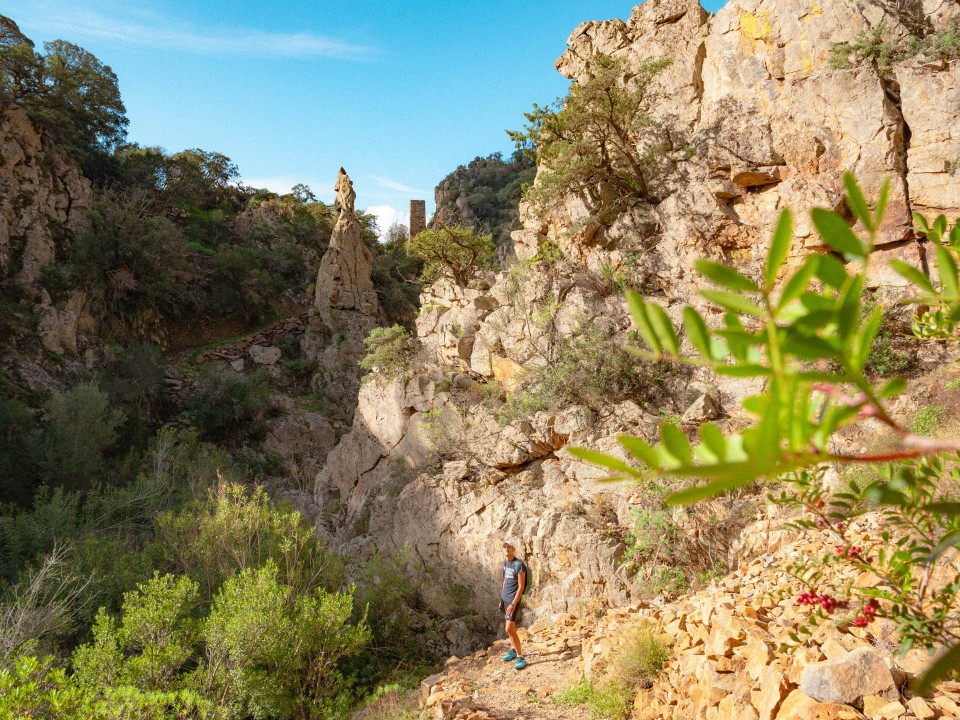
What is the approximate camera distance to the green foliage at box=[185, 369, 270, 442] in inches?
634

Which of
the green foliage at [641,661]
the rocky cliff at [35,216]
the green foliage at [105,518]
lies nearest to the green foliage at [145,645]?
the green foliage at [105,518]

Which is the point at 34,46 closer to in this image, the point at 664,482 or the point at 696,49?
the point at 696,49

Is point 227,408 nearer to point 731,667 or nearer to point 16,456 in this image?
point 16,456

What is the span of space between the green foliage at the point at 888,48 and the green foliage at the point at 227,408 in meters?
15.8

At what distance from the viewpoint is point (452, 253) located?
11930 mm

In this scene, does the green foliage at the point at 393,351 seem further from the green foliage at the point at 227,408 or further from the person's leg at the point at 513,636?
the green foliage at the point at 227,408

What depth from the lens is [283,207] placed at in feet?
78.9

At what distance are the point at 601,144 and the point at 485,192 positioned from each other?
1608 centimetres

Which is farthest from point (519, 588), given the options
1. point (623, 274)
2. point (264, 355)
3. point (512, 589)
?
point (264, 355)

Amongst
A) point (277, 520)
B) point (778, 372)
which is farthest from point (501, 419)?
point (778, 372)

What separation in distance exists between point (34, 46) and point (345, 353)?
15.8 metres

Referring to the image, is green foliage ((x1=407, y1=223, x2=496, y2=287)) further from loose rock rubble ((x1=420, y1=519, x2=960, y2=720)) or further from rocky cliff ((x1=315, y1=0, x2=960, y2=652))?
loose rock rubble ((x1=420, y1=519, x2=960, y2=720))

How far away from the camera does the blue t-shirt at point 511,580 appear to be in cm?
580

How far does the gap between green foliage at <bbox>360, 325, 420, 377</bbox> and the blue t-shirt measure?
5.22 meters
